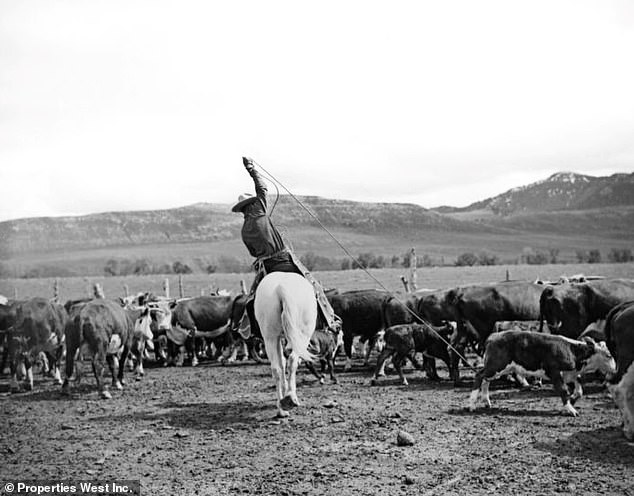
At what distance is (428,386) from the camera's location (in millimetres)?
12906

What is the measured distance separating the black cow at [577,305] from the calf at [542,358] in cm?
282

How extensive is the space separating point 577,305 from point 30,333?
10.4 m

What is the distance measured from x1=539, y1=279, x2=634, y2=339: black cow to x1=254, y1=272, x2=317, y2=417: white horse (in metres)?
A: 5.03

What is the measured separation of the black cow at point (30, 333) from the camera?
1405 cm

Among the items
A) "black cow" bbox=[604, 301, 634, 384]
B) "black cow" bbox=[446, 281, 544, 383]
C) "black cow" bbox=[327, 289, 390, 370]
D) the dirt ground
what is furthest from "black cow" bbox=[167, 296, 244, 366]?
"black cow" bbox=[604, 301, 634, 384]

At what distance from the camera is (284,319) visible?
10.3 metres

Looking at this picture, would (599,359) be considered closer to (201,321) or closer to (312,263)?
(201,321)

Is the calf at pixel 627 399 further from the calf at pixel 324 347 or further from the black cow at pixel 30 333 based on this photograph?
the black cow at pixel 30 333

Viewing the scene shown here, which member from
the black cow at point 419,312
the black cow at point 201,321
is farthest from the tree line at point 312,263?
the black cow at point 419,312

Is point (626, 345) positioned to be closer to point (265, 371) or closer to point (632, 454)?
point (632, 454)

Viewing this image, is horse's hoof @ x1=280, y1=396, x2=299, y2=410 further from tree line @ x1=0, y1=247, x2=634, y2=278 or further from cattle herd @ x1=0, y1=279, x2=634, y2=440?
tree line @ x1=0, y1=247, x2=634, y2=278

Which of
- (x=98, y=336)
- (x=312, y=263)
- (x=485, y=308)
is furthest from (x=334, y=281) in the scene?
(x=98, y=336)

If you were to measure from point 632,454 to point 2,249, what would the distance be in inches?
291

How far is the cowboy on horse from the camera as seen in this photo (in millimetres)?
11367
